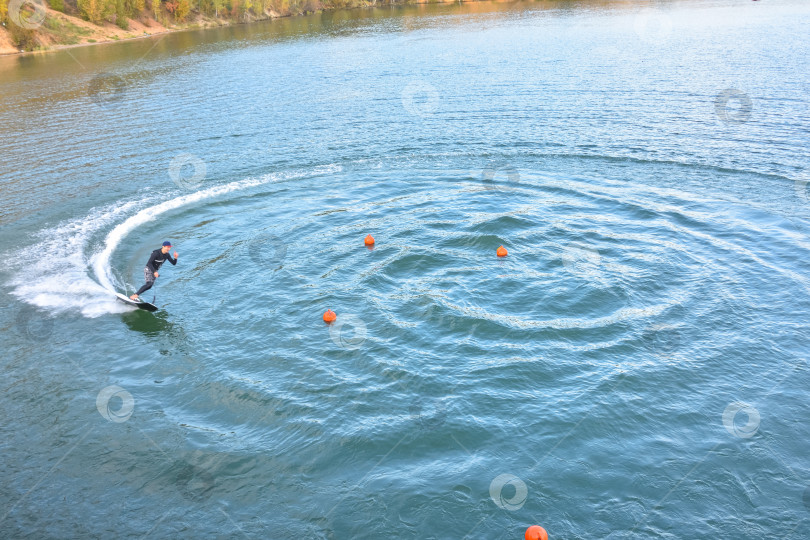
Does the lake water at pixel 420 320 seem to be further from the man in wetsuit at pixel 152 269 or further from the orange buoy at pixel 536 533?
the man in wetsuit at pixel 152 269

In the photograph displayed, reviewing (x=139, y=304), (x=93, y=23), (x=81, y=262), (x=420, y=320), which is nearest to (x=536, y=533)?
(x=420, y=320)

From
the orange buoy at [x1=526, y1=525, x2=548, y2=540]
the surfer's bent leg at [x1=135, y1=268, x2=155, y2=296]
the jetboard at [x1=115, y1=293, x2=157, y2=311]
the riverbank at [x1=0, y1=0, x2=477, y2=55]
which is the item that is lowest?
the orange buoy at [x1=526, y1=525, x2=548, y2=540]

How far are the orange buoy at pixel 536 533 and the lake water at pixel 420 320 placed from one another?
0.55 metres

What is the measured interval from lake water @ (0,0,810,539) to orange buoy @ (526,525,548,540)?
1.81 ft

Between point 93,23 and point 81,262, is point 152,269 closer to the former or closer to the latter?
point 81,262

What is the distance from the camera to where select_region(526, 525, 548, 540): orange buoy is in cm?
1221

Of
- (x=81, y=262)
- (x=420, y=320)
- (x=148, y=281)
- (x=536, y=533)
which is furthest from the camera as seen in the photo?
(x=81, y=262)

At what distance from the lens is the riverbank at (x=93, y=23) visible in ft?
285

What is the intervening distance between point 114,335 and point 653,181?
25407mm

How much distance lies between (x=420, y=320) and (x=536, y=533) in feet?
29.7

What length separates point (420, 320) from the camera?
66.3ft

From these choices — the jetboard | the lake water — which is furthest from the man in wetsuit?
the lake water

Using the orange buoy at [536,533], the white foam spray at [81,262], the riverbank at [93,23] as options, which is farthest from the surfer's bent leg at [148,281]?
the riverbank at [93,23]

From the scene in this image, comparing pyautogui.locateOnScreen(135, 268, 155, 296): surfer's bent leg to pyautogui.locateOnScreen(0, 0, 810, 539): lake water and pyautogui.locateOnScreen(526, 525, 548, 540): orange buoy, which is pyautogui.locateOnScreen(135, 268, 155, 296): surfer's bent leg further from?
pyautogui.locateOnScreen(526, 525, 548, 540): orange buoy
